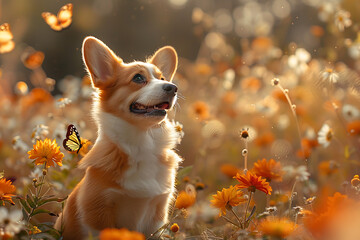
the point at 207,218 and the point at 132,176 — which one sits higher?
the point at 132,176

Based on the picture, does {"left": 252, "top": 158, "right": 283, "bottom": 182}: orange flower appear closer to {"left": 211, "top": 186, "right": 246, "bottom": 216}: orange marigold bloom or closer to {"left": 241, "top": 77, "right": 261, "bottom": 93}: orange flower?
{"left": 211, "top": 186, "right": 246, "bottom": 216}: orange marigold bloom

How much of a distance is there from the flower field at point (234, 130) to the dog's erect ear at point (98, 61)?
0.22 meters

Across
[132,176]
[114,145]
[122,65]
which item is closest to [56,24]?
[122,65]

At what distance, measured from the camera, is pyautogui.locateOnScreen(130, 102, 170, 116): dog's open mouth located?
231 centimetres

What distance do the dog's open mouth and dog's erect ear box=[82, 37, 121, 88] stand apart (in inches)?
10.3

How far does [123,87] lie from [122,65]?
0.68 feet

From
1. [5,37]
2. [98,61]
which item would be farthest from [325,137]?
[5,37]

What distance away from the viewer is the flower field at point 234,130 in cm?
219

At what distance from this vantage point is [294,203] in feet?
10.4

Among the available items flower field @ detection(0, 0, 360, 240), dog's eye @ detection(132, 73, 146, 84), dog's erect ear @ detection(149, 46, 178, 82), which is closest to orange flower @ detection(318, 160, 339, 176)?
flower field @ detection(0, 0, 360, 240)

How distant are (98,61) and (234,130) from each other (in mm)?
2543

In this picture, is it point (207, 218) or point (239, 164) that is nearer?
point (207, 218)

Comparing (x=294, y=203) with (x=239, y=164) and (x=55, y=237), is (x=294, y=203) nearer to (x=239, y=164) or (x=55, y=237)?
(x=239, y=164)

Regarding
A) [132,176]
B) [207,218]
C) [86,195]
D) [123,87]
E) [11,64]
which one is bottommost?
[11,64]
